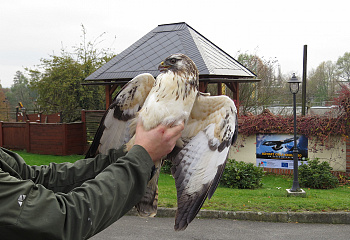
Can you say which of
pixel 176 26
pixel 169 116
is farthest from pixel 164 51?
pixel 169 116

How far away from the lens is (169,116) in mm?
2344

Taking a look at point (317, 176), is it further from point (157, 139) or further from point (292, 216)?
point (157, 139)

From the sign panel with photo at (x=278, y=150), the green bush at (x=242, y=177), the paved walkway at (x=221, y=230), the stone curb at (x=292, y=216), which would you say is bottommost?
the paved walkway at (x=221, y=230)

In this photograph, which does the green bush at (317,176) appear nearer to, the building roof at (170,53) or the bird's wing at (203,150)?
the building roof at (170,53)

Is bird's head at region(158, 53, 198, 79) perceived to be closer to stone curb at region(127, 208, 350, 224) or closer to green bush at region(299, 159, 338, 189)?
stone curb at region(127, 208, 350, 224)

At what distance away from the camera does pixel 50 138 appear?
51.2 feet

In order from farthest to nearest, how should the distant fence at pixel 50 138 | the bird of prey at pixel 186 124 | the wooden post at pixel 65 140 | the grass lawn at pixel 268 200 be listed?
the distant fence at pixel 50 138, the wooden post at pixel 65 140, the grass lawn at pixel 268 200, the bird of prey at pixel 186 124

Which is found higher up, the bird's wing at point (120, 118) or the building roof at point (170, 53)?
the building roof at point (170, 53)

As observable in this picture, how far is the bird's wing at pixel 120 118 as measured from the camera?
2842mm

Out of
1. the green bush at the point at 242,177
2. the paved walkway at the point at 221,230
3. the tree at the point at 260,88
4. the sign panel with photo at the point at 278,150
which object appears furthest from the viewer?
the tree at the point at 260,88

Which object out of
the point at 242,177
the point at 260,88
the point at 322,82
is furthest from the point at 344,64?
the point at 242,177

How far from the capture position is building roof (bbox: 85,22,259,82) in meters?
11.8

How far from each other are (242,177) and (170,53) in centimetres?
531

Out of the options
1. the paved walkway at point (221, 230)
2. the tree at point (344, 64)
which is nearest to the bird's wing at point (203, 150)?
the paved walkway at point (221, 230)
